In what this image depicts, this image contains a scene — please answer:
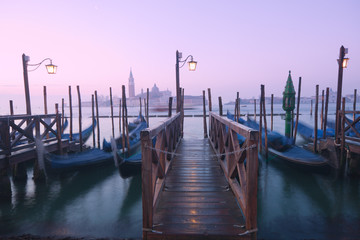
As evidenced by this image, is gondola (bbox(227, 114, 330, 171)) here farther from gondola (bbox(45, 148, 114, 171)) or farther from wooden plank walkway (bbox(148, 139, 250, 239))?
gondola (bbox(45, 148, 114, 171))

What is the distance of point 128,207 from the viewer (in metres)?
6.06

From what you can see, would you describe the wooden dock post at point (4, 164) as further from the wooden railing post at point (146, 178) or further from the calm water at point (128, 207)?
the wooden railing post at point (146, 178)

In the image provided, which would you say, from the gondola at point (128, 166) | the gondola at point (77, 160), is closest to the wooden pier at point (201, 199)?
the gondola at point (128, 166)

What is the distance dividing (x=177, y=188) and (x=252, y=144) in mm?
1859

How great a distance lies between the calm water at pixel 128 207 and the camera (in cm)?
469

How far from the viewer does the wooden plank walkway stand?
2.42 metres

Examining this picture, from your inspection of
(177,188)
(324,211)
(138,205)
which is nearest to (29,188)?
(138,205)

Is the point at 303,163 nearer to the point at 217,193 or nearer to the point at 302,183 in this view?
the point at 302,183

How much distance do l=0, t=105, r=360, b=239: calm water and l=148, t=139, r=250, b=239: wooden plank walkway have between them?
5.69 ft

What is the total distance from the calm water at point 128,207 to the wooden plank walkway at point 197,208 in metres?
1.73

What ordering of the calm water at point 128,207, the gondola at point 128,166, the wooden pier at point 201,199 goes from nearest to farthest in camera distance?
the wooden pier at point 201,199 < the calm water at point 128,207 < the gondola at point 128,166

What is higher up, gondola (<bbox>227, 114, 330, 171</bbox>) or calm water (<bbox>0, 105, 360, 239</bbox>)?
gondola (<bbox>227, 114, 330, 171</bbox>)

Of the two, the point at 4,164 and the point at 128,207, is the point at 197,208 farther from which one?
the point at 4,164

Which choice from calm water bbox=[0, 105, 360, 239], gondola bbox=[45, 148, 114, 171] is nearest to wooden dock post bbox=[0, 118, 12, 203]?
calm water bbox=[0, 105, 360, 239]
